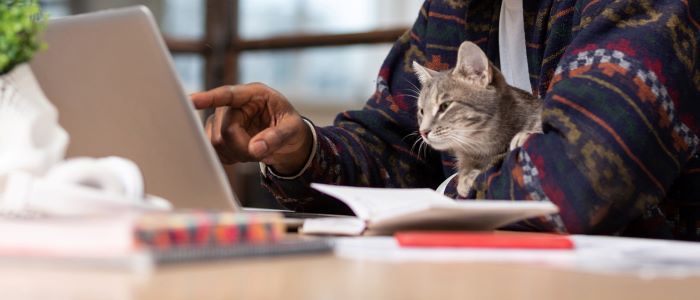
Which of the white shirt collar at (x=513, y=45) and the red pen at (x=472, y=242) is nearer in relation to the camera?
the red pen at (x=472, y=242)

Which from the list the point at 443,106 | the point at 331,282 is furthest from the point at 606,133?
the point at 331,282

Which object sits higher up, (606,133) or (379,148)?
(606,133)

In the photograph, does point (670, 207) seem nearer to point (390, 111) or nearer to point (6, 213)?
point (390, 111)

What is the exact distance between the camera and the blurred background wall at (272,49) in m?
3.73

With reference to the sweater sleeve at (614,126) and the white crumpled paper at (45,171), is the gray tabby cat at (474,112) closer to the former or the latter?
the sweater sleeve at (614,126)

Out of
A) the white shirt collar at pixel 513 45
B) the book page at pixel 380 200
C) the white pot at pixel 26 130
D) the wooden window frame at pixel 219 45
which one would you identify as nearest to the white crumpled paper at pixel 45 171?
Answer: the white pot at pixel 26 130

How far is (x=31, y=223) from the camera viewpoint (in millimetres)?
605

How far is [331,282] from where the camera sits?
0.56m

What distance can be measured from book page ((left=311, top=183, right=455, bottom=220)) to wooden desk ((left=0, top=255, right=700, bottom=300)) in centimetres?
20

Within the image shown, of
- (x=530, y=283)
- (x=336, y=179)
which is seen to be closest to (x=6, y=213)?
(x=530, y=283)

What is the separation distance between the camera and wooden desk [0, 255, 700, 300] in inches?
19.9

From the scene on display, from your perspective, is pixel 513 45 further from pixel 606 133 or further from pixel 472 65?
pixel 606 133

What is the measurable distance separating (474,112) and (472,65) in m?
0.08

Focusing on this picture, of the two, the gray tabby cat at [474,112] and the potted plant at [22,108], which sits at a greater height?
the potted plant at [22,108]
